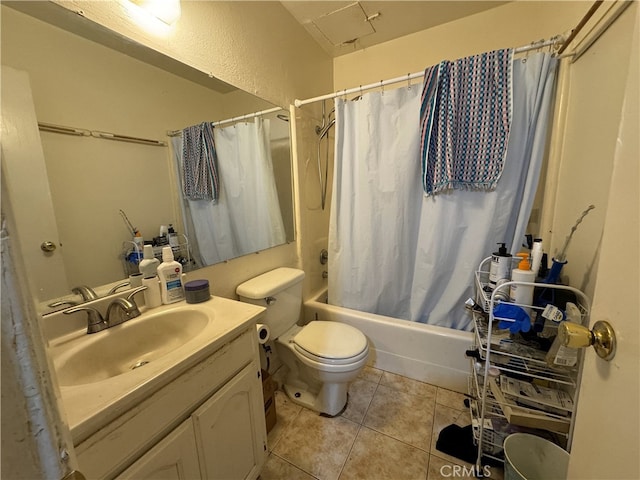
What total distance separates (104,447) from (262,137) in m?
1.47

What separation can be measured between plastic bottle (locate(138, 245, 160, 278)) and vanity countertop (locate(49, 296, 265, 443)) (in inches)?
6.0

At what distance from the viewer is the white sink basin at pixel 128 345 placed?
724 millimetres

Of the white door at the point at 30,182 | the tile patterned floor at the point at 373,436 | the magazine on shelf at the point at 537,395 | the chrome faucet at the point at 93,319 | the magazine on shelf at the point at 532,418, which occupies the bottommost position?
the tile patterned floor at the point at 373,436

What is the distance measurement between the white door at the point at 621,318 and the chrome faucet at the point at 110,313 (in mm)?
1197

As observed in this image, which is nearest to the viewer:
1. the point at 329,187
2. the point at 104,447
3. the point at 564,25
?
the point at 104,447

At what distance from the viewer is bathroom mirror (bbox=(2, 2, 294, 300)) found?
754 mm

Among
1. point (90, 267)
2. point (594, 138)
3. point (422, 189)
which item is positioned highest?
point (594, 138)

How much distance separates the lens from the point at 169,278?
1.01 m

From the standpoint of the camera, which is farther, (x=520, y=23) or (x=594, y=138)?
(x=520, y=23)

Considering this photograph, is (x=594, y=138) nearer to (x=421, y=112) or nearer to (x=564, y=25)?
(x=421, y=112)

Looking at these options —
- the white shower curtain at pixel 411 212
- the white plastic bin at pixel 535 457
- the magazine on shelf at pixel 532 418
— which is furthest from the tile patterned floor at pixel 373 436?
the white shower curtain at pixel 411 212

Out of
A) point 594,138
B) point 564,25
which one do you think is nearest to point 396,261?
point 594,138

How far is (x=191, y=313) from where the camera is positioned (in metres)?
0.97

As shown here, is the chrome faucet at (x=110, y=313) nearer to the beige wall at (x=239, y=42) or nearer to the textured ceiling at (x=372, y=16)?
the beige wall at (x=239, y=42)
